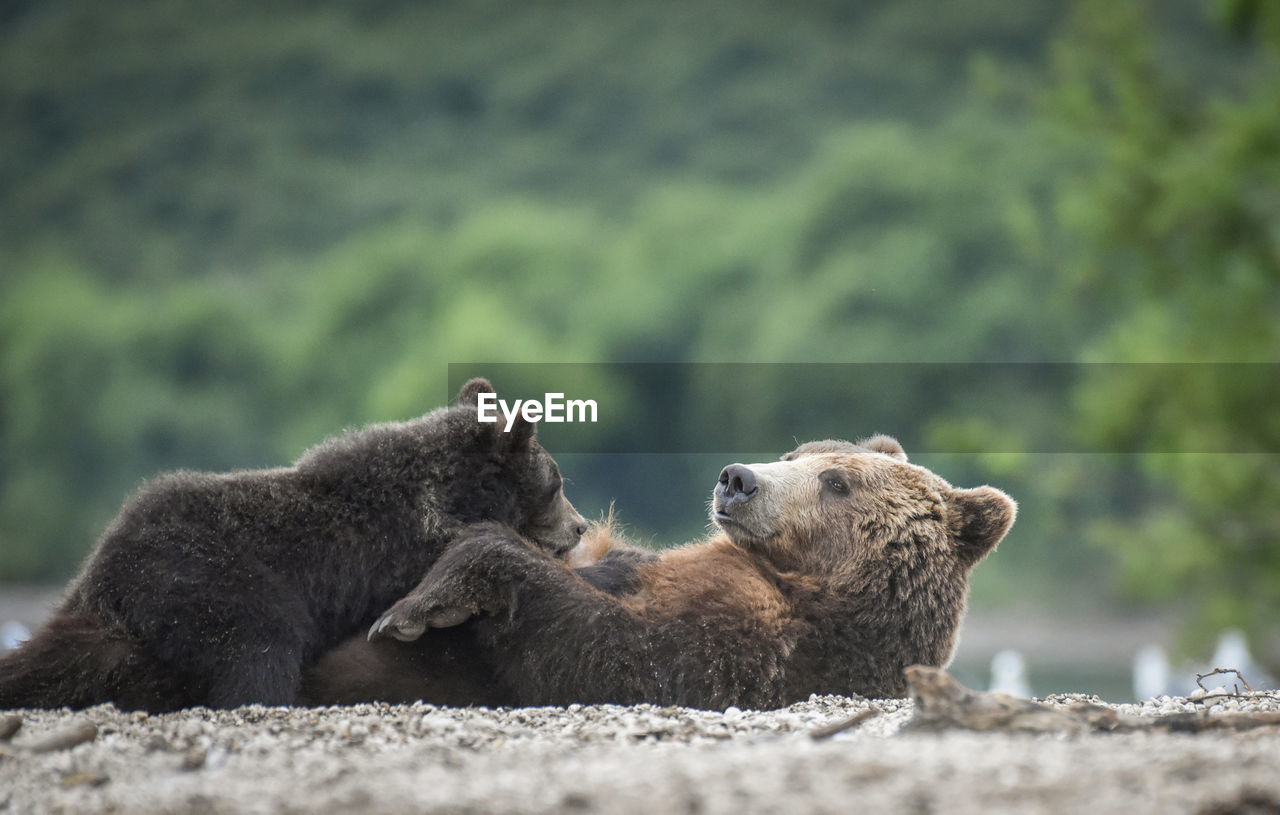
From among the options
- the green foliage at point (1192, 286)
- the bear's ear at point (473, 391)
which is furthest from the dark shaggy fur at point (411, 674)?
the green foliage at point (1192, 286)

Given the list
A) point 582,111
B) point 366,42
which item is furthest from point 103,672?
point 366,42

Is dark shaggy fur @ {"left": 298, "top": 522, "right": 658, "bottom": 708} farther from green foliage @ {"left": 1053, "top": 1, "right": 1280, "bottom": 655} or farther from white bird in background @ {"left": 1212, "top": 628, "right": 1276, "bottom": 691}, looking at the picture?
green foliage @ {"left": 1053, "top": 1, "right": 1280, "bottom": 655}

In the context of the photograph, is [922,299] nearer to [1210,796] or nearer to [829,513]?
[829,513]

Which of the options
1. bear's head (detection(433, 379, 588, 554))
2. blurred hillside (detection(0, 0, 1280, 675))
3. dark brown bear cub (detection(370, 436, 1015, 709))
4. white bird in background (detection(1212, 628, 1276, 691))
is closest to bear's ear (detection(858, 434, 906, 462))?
dark brown bear cub (detection(370, 436, 1015, 709))

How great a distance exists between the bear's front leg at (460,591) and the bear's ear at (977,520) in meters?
1.92

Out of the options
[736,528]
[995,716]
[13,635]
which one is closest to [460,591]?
[736,528]

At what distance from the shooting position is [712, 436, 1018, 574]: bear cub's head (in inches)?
229

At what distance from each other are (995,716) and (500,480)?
2683mm

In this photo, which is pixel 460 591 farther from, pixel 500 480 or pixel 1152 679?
pixel 1152 679

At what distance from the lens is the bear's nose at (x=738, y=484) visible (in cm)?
592

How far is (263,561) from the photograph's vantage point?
5.31 m

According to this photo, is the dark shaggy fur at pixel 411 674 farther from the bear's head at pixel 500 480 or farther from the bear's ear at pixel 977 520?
the bear's ear at pixel 977 520

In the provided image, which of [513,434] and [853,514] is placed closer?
[853,514]

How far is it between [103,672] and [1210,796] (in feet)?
12.3
